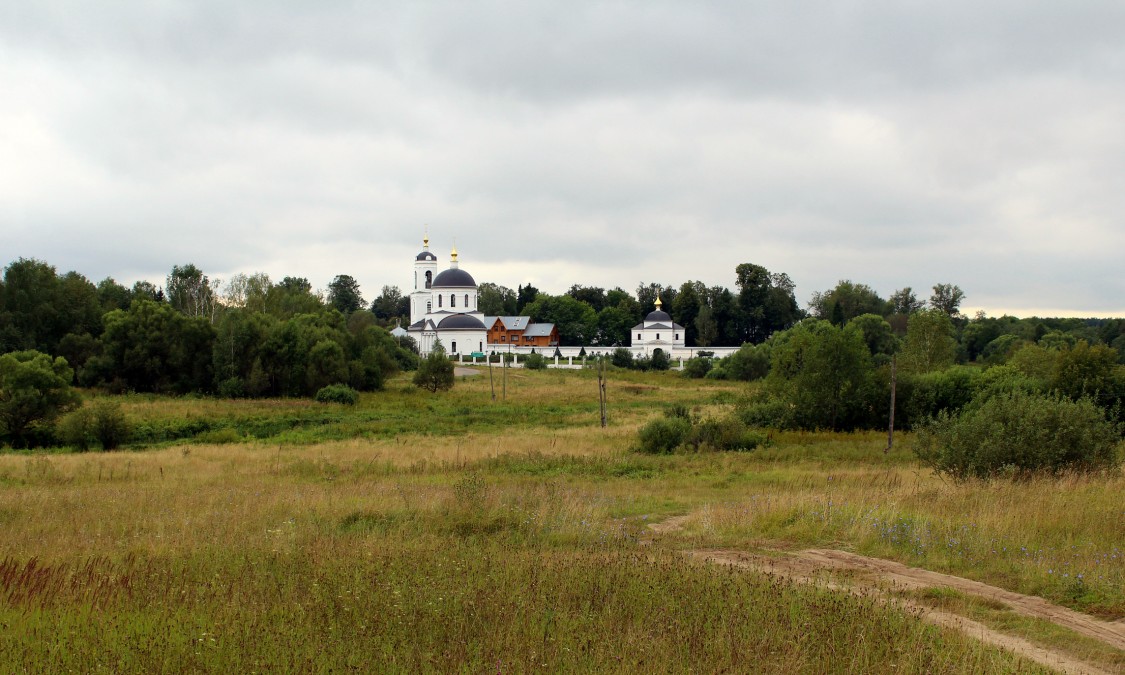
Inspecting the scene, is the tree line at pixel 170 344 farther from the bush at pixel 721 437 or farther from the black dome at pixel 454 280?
the black dome at pixel 454 280

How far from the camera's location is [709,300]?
4584 inches

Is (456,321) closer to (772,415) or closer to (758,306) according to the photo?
(758,306)

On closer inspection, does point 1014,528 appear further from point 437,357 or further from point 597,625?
point 437,357

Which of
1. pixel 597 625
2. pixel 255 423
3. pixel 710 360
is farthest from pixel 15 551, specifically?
pixel 710 360

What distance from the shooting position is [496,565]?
7.97 metres

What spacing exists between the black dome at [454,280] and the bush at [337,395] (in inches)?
2127

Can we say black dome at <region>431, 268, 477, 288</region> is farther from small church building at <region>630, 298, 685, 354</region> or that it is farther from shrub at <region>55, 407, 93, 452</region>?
shrub at <region>55, 407, 93, 452</region>

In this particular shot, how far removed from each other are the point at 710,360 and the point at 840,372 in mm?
48774

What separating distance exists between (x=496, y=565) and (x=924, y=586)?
4.25 metres

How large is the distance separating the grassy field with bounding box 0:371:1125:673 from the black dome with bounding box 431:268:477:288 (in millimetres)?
80819

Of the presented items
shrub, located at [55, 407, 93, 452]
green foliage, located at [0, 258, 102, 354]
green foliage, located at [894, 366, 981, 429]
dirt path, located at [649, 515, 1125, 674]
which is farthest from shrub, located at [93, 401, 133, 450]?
green foliage, located at [894, 366, 981, 429]

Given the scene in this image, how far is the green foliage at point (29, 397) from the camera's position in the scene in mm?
31047

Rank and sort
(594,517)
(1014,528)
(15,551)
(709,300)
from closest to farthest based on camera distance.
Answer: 1. (15,551)
2. (1014,528)
3. (594,517)
4. (709,300)

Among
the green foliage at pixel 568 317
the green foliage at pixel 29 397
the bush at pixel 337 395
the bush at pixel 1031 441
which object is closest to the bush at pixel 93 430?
the green foliage at pixel 29 397
